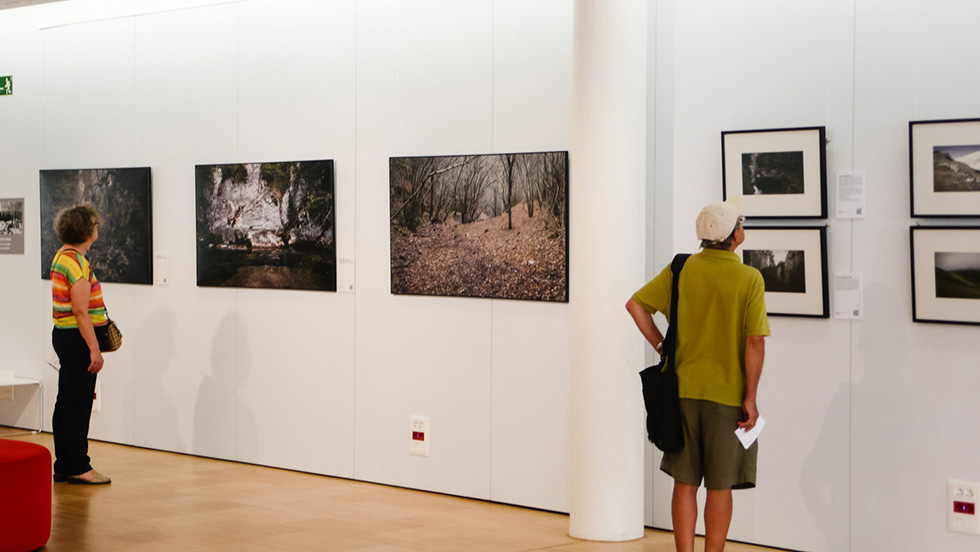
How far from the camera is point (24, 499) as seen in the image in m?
5.23

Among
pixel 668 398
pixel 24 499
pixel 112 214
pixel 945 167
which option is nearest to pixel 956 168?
pixel 945 167

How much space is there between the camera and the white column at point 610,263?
223 inches

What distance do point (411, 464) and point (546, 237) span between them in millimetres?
1834

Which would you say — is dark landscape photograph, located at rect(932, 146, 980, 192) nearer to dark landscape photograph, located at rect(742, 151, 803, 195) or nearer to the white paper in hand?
dark landscape photograph, located at rect(742, 151, 803, 195)

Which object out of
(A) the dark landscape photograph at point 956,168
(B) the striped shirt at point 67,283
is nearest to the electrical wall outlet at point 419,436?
(B) the striped shirt at point 67,283

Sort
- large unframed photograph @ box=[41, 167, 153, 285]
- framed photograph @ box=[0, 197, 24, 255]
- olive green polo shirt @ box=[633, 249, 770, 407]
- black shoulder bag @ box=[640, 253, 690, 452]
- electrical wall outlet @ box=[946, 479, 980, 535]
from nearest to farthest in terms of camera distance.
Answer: olive green polo shirt @ box=[633, 249, 770, 407] → black shoulder bag @ box=[640, 253, 690, 452] → electrical wall outlet @ box=[946, 479, 980, 535] → large unframed photograph @ box=[41, 167, 153, 285] → framed photograph @ box=[0, 197, 24, 255]

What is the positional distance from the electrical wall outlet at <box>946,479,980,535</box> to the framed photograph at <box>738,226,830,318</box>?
3.45ft

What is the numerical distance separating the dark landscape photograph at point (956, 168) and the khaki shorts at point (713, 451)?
1.65 metres

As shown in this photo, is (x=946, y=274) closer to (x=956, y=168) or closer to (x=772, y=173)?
(x=956, y=168)

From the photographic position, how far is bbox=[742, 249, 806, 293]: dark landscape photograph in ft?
18.1

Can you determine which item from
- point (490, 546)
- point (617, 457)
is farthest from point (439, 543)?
point (617, 457)

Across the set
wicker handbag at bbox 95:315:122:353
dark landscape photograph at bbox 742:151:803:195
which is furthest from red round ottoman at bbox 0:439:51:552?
dark landscape photograph at bbox 742:151:803:195

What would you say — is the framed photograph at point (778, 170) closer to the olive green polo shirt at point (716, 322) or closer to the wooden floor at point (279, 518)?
the olive green polo shirt at point (716, 322)

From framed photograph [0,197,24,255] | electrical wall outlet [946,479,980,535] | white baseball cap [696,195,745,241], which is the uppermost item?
framed photograph [0,197,24,255]
